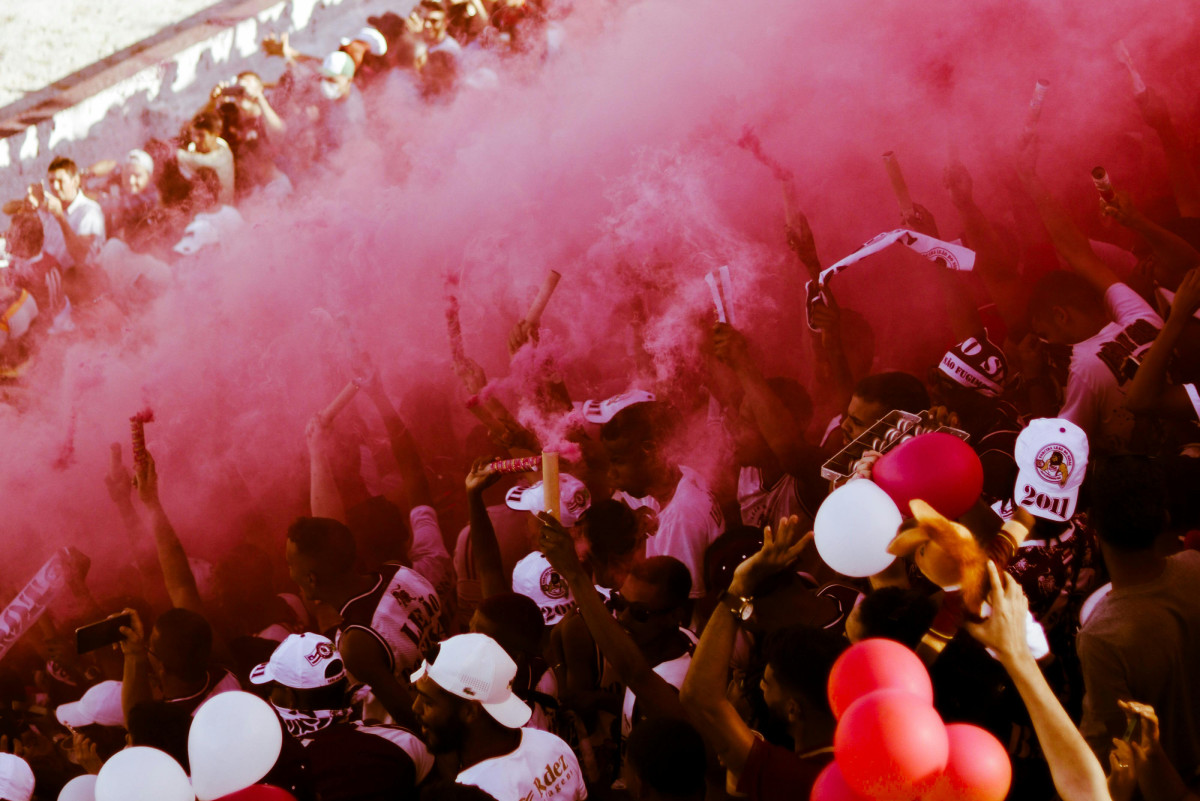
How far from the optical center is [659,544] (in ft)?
11.2

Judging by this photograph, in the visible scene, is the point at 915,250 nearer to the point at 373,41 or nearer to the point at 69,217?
the point at 373,41

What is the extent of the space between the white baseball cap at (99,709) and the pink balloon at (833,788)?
2420 mm

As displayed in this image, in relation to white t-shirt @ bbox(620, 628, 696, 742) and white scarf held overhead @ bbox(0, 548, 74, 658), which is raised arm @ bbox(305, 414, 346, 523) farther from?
white t-shirt @ bbox(620, 628, 696, 742)

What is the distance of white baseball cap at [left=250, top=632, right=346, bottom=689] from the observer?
2.79 meters

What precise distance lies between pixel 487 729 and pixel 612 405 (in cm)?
157

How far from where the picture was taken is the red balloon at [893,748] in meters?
1.59

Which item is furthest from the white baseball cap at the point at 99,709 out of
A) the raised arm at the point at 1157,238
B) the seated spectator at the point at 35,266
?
the raised arm at the point at 1157,238

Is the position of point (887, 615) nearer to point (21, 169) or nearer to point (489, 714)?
point (489, 714)

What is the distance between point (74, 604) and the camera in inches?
175

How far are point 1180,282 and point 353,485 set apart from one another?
9.97 feet

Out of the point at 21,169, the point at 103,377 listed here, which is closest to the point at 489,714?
the point at 103,377

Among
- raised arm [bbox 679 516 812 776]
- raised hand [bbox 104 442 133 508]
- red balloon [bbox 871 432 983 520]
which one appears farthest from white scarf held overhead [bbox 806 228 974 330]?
raised hand [bbox 104 442 133 508]

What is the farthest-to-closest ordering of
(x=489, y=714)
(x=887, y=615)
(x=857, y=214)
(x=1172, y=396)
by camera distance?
(x=857, y=214), (x=1172, y=396), (x=489, y=714), (x=887, y=615)

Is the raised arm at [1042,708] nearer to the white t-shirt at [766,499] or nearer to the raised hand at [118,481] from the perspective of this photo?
the white t-shirt at [766,499]
